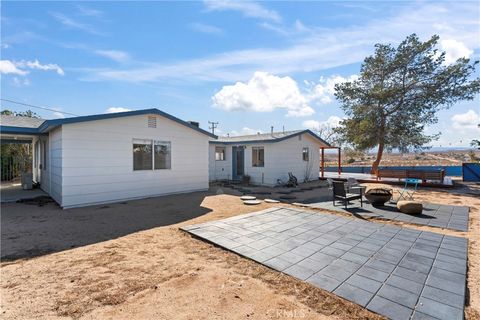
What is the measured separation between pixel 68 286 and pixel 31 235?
2980 millimetres

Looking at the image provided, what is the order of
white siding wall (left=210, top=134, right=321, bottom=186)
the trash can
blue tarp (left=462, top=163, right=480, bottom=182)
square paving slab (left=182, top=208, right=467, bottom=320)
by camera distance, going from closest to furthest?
square paving slab (left=182, top=208, right=467, bottom=320) < the trash can < white siding wall (left=210, top=134, right=321, bottom=186) < blue tarp (left=462, top=163, right=480, bottom=182)

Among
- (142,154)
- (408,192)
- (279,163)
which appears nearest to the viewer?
(142,154)

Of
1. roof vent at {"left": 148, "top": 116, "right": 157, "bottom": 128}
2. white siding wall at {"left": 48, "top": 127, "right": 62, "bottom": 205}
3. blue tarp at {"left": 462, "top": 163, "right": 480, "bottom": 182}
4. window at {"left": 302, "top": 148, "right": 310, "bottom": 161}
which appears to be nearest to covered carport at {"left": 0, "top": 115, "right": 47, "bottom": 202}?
white siding wall at {"left": 48, "top": 127, "right": 62, "bottom": 205}

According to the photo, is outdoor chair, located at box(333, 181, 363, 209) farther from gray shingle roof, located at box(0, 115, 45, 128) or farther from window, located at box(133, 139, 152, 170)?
gray shingle roof, located at box(0, 115, 45, 128)

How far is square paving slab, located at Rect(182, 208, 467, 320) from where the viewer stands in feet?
8.81

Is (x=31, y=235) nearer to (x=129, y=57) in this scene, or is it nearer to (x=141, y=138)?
(x=141, y=138)

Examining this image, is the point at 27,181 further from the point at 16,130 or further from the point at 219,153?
the point at 219,153

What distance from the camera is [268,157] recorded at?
1359 cm

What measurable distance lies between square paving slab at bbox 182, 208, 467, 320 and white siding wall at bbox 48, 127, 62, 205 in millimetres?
5324

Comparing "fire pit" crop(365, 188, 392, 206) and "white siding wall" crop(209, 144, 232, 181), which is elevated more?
"white siding wall" crop(209, 144, 232, 181)

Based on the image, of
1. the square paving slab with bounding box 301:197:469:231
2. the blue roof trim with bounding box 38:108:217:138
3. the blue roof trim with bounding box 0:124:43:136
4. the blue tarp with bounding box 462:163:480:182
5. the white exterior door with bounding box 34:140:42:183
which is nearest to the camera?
the square paving slab with bounding box 301:197:469:231

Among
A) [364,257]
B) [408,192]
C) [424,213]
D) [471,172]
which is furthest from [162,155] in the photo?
[471,172]

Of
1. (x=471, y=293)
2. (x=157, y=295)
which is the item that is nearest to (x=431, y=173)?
(x=471, y=293)

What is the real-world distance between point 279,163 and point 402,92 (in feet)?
28.6
